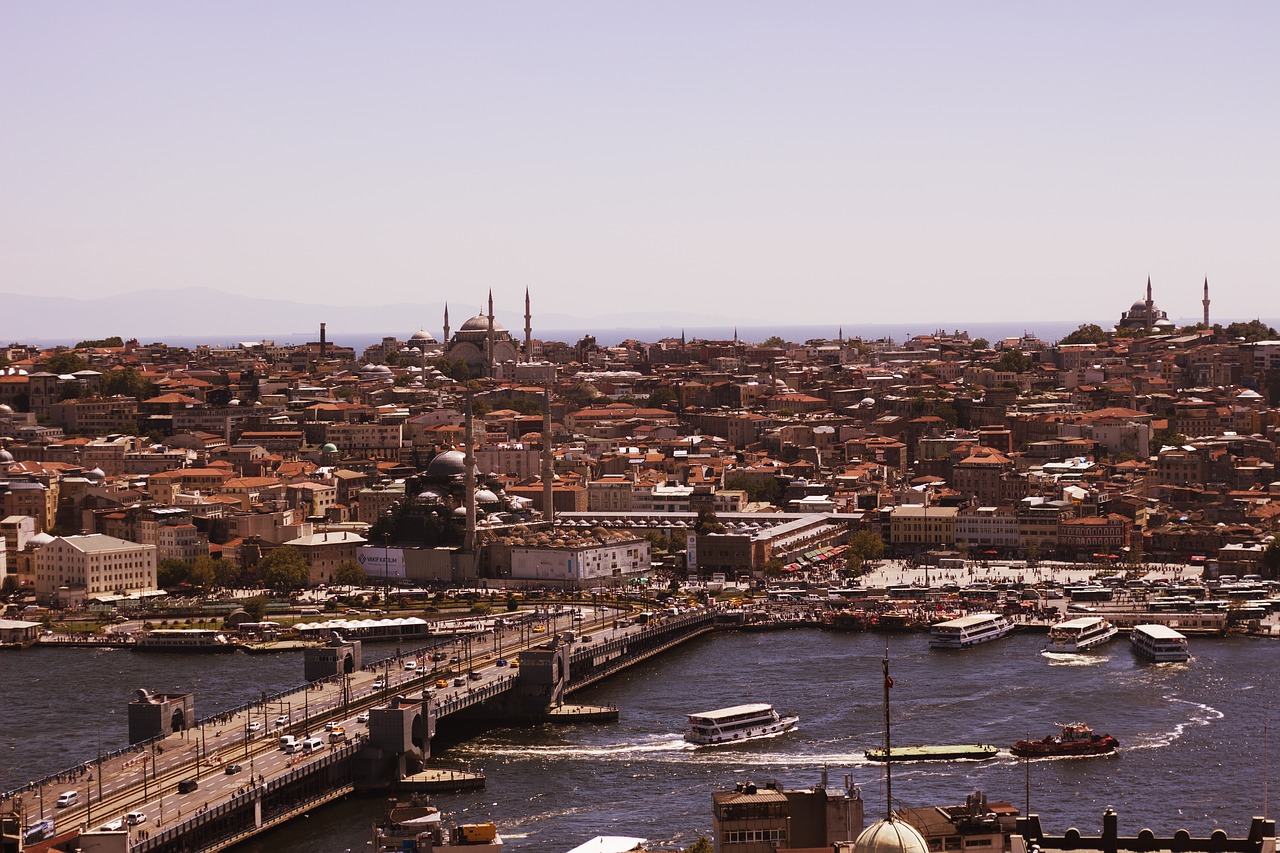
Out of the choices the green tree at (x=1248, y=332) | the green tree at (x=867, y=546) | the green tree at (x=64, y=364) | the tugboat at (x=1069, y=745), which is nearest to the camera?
the tugboat at (x=1069, y=745)

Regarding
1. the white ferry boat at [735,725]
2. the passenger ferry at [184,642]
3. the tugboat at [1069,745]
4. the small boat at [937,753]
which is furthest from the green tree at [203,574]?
the tugboat at [1069,745]

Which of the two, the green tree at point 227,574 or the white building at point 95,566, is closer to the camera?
the white building at point 95,566

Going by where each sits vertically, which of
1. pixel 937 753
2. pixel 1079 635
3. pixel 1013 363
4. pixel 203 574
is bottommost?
pixel 937 753

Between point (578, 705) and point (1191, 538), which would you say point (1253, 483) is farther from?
point (578, 705)

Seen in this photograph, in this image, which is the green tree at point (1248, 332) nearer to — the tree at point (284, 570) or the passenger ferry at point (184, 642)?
the tree at point (284, 570)

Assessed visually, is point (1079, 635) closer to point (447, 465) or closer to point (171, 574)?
point (447, 465)

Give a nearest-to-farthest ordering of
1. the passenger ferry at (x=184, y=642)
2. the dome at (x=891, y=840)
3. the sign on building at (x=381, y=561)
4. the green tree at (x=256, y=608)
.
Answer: the dome at (x=891, y=840), the passenger ferry at (x=184, y=642), the green tree at (x=256, y=608), the sign on building at (x=381, y=561)

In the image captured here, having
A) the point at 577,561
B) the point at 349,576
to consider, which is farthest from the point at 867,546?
the point at 349,576
